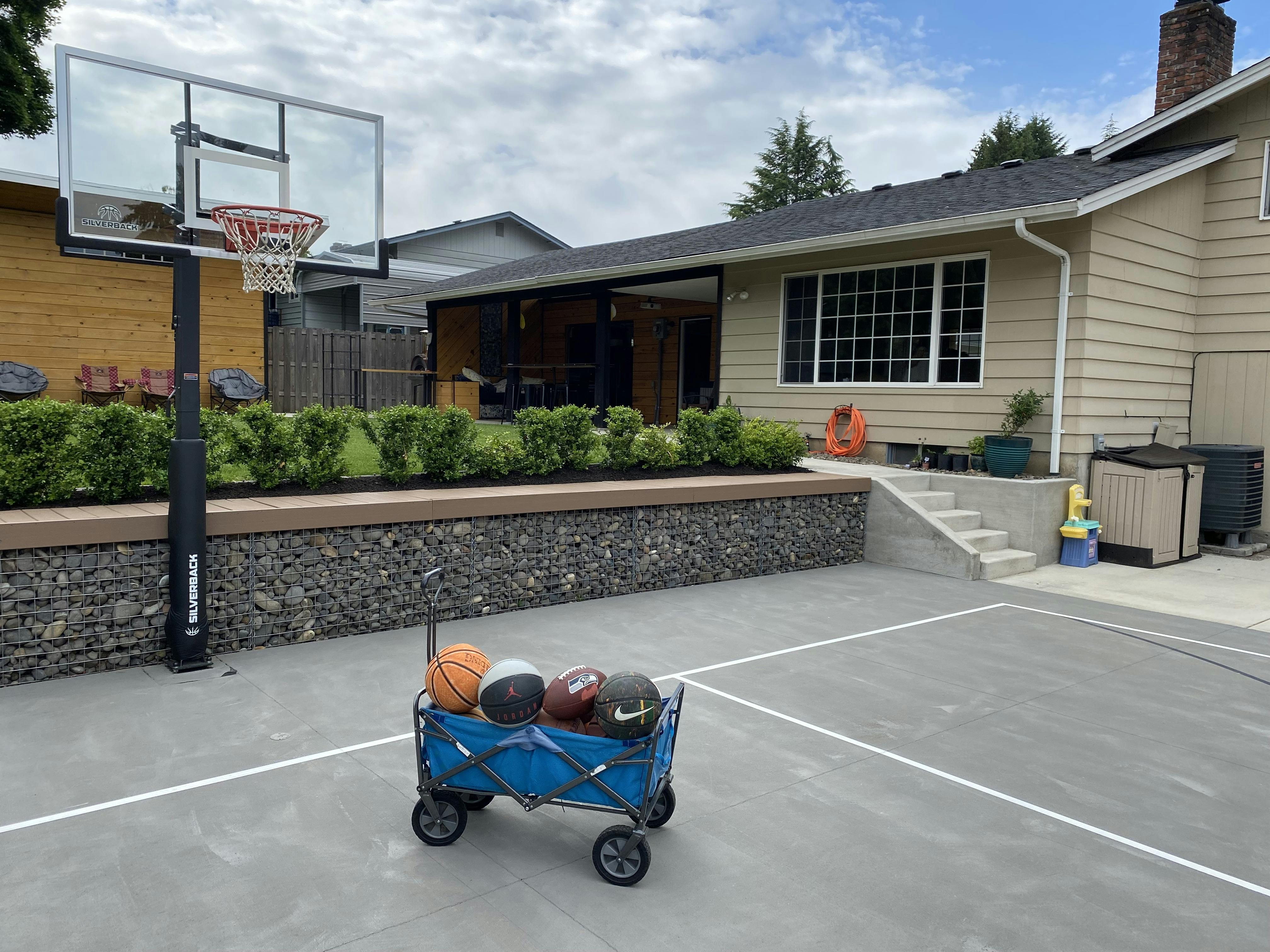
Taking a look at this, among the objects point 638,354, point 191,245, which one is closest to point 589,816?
point 191,245

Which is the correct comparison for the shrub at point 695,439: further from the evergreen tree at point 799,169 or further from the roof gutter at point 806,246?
the evergreen tree at point 799,169

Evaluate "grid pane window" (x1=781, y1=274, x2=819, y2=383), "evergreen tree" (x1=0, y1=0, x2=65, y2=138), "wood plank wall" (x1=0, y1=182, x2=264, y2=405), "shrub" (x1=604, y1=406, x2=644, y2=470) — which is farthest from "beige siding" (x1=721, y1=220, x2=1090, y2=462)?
"evergreen tree" (x1=0, y1=0, x2=65, y2=138)

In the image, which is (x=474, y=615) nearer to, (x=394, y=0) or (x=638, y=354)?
(x=394, y=0)

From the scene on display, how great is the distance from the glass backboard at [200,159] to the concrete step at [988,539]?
19.9 ft

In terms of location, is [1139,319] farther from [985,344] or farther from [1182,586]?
[1182,586]

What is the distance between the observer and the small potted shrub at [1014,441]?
30.1 feet

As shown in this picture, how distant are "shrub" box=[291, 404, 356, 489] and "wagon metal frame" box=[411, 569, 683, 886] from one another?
353 cm

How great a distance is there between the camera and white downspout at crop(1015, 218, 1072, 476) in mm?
8906

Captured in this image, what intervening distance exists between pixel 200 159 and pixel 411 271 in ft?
54.9

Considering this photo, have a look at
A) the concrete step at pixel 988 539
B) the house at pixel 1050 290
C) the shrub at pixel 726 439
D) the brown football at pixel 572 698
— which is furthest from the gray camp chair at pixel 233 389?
the brown football at pixel 572 698

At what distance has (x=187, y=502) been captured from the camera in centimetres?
484

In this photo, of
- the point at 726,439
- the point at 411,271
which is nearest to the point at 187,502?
the point at 726,439

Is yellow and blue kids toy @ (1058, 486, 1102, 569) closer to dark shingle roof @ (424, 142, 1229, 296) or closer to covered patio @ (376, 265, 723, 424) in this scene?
dark shingle roof @ (424, 142, 1229, 296)

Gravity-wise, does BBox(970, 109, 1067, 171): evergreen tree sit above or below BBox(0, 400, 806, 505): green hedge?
above
